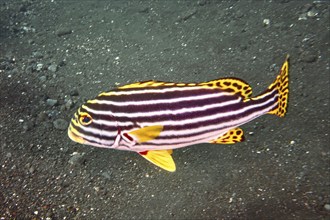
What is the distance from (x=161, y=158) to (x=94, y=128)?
0.65 metres

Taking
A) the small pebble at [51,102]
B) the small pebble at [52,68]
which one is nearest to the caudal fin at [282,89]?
the small pebble at [51,102]

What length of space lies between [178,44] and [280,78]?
3.75 meters

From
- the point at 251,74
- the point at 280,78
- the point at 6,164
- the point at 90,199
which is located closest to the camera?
the point at 280,78

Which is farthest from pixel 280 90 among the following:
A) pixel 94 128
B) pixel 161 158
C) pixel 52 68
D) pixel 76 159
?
pixel 52 68

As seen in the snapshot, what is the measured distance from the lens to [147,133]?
8.89 ft

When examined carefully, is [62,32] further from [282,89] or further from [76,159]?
[282,89]

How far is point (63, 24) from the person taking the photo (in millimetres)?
7859

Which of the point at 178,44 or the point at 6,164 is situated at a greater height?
the point at 178,44

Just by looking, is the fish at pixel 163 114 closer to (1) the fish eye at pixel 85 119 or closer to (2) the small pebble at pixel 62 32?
(1) the fish eye at pixel 85 119

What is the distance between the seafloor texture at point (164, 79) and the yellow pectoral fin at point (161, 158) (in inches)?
34.8

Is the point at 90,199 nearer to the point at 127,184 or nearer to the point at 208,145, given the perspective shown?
the point at 127,184

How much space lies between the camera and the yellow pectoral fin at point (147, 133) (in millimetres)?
2695

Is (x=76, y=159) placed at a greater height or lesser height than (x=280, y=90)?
lesser

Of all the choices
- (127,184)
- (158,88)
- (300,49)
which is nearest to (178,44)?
(300,49)
